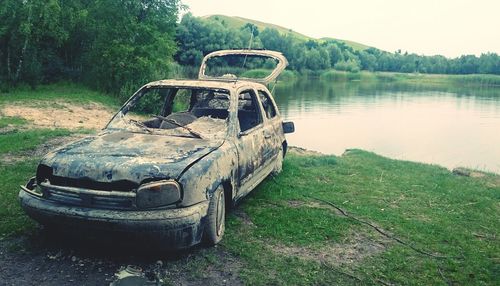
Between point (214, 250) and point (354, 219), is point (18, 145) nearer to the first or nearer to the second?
point (214, 250)

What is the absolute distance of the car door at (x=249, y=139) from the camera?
17.6 feet

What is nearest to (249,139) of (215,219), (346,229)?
(215,219)

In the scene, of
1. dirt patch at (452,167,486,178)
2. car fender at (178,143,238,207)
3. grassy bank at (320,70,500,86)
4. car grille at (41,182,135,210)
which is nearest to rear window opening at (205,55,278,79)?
car fender at (178,143,238,207)

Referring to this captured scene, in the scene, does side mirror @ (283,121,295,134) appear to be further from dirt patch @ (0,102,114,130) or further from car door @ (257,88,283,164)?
dirt patch @ (0,102,114,130)

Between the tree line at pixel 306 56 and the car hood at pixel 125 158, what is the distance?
51.7m

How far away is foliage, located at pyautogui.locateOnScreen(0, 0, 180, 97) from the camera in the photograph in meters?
19.9

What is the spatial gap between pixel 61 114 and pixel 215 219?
511 inches

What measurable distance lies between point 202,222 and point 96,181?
1.06 metres

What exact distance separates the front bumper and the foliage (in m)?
18.0

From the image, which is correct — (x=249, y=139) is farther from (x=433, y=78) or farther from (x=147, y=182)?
(x=433, y=78)

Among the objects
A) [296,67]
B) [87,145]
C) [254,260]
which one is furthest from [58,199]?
[296,67]

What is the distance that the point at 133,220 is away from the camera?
→ 3744mm

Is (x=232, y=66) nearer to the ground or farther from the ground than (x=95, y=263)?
farther from the ground

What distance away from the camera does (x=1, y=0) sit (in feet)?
60.0
